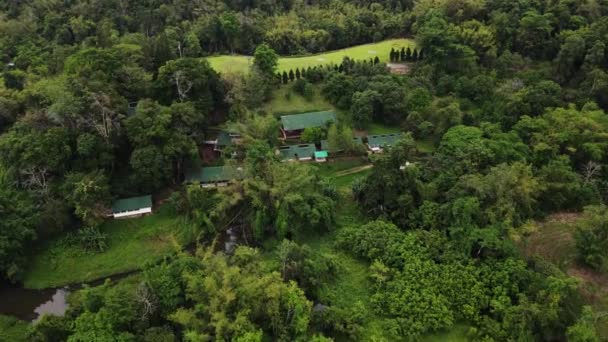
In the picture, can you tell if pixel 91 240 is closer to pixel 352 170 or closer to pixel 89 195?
pixel 89 195

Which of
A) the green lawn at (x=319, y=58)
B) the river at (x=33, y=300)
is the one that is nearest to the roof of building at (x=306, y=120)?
the green lawn at (x=319, y=58)

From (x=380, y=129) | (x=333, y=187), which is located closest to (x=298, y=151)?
(x=333, y=187)

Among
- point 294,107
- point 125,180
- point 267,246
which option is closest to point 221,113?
point 294,107

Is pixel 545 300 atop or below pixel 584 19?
below

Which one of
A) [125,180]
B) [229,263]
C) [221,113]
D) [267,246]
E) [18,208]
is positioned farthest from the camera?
[221,113]

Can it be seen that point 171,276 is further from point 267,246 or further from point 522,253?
point 522,253

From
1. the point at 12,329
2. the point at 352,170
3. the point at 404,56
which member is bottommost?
the point at 12,329

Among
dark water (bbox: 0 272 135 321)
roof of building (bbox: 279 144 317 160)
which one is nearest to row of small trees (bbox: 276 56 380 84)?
roof of building (bbox: 279 144 317 160)
